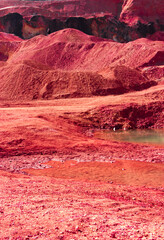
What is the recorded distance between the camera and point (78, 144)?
1809 centimetres

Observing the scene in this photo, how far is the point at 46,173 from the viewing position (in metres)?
13.6

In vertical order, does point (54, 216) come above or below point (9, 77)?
above

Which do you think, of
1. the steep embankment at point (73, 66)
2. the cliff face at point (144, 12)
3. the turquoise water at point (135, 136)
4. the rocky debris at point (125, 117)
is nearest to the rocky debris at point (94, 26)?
the cliff face at point (144, 12)

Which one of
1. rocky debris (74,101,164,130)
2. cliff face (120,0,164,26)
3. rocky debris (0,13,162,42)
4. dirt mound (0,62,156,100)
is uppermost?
cliff face (120,0,164,26)

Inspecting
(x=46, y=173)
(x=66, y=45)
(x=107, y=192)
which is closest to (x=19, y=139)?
(x=46, y=173)

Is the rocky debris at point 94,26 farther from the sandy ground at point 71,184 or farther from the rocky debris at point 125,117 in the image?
the sandy ground at point 71,184

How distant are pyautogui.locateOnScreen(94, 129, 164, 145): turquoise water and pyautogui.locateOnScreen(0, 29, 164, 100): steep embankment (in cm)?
1456

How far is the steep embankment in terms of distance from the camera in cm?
3944

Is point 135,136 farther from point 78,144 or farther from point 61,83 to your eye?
point 61,83

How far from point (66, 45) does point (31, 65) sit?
2072 cm

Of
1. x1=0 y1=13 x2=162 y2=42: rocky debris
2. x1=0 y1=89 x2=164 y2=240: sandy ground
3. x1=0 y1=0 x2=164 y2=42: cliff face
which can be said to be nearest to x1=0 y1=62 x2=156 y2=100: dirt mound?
x1=0 y1=89 x2=164 y2=240: sandy ground

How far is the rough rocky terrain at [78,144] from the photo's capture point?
6066 millimetres

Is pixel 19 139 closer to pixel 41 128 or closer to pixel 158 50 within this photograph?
pixel 41 128

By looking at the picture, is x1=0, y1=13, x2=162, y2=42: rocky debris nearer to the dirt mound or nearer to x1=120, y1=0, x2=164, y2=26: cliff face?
x1=120, y1=0, x2=164, y2=26: cliff face
